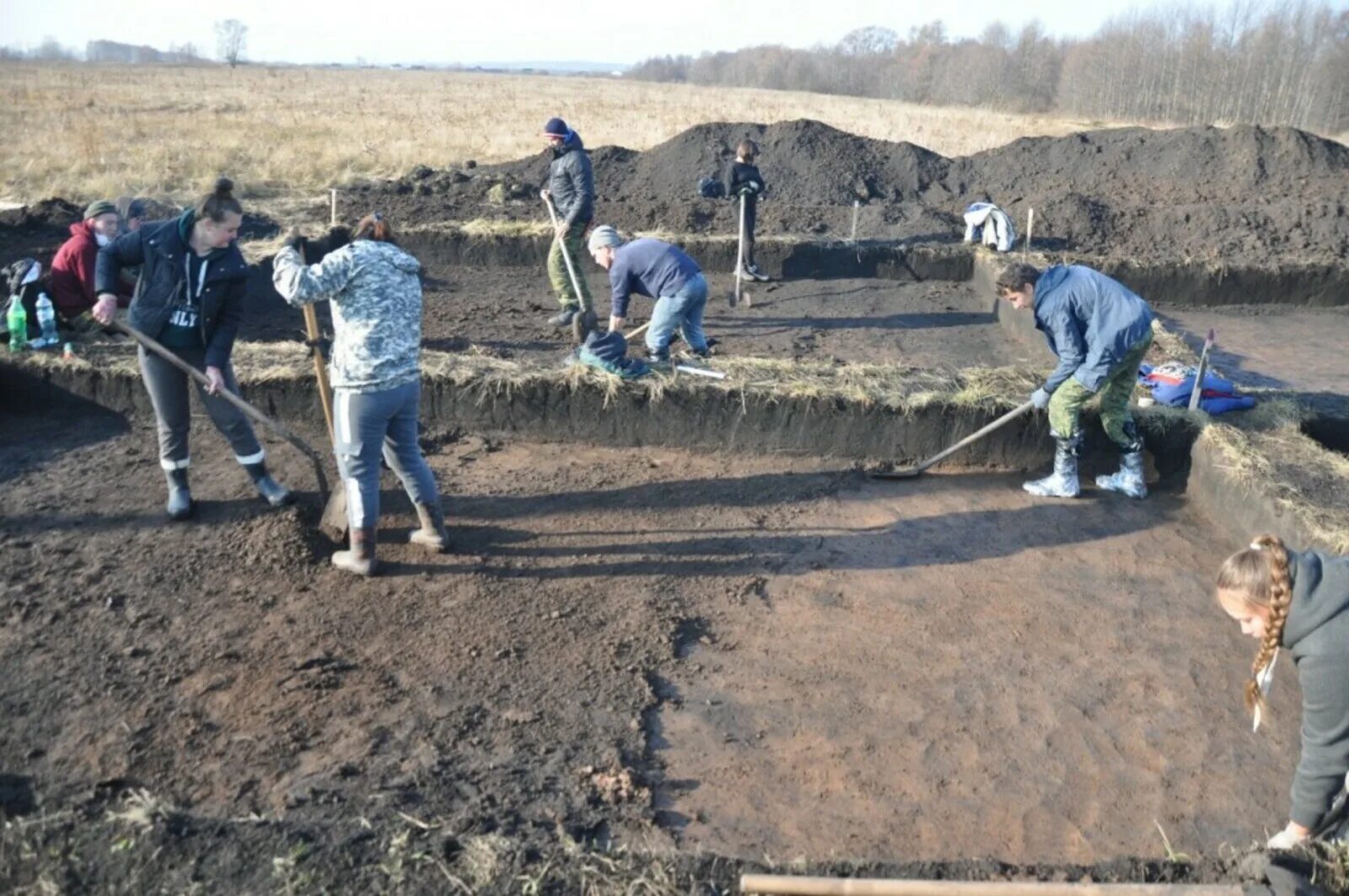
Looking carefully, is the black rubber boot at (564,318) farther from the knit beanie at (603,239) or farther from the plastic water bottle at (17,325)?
the plastic water bottle at (17,325)

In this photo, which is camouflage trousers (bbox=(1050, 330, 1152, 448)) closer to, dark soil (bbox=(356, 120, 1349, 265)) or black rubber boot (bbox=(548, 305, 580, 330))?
black rubber boot (bbox=(548, 305, 580, 330))

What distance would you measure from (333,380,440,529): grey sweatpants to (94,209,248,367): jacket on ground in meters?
0.87

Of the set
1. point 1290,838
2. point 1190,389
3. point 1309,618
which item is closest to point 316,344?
point 1309,618

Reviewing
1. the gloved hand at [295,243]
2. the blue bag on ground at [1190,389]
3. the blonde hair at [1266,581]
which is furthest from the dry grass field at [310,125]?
the blonde hair at [1266,581]

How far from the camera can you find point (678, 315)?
754 centimetres

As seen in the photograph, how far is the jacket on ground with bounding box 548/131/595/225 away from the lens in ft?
29.1

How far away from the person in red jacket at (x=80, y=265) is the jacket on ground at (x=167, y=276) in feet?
6.18

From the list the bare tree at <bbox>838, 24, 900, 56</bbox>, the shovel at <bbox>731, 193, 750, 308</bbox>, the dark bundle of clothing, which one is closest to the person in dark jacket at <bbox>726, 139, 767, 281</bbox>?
the shovel at <bbox>731, 193, 750, 308</bbox>

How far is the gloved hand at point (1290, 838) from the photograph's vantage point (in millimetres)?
3230

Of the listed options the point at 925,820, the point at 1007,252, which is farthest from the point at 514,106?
the point at 925,820

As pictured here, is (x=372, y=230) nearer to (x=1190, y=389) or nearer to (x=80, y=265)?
(x=80, y=265)

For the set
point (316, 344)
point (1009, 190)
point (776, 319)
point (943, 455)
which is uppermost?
point (1009, 190)

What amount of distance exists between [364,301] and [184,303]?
119cm

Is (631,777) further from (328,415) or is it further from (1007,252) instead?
(1007,252)
